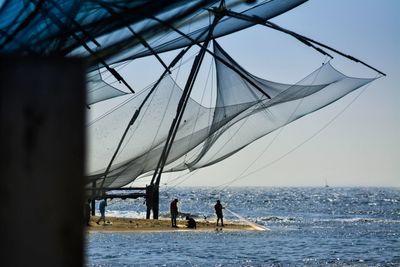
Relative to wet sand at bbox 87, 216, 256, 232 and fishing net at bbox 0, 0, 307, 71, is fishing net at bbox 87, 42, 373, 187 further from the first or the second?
fishing net at bbox 0, 0, 307, 71

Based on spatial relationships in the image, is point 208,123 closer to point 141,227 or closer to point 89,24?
point 141,227

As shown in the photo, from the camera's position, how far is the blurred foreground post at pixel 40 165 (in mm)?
1312

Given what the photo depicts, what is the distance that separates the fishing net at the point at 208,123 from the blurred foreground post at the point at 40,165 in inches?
752

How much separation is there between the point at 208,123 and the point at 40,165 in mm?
22476

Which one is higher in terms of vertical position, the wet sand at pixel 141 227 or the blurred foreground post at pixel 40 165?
the wet sand at pixel 141 227

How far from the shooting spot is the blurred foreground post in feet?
4.31

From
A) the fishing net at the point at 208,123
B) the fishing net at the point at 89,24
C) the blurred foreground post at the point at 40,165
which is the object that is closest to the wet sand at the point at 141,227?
the fishing net at the point at 208,123

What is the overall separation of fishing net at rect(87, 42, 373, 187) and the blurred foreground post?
752 inches

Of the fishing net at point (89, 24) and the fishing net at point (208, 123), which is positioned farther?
the fishing net at point (208, 123)

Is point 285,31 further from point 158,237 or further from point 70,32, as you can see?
point 158,237

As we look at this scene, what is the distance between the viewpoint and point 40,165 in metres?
1.33

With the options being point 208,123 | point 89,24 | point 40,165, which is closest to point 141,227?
point 208,123

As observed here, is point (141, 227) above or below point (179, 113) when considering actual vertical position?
below

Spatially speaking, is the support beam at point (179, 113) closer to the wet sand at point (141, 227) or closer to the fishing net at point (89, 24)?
the wet sand at point (141, 227)
